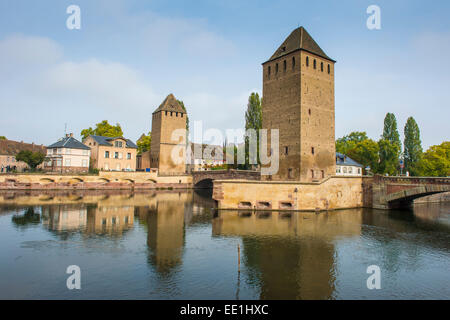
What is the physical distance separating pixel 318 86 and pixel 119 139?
141 feet

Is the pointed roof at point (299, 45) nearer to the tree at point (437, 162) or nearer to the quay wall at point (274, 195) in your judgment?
the quay wall at point (274, 195)

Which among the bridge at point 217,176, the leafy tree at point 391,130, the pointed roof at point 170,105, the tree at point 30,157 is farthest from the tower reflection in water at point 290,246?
the tree at point 30,157

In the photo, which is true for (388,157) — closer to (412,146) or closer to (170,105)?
(412,146)

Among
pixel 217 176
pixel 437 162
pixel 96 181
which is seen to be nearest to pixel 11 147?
pixel 96 181

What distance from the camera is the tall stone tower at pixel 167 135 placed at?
63250 mm

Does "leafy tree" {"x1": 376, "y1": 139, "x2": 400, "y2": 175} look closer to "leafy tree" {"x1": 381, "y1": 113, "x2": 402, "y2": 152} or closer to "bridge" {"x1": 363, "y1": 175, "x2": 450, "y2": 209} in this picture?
"leafy tree" {"x1": 381, "y1": 113, "x2": 402, "y2": 152}

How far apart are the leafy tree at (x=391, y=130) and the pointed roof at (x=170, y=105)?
45.0 m

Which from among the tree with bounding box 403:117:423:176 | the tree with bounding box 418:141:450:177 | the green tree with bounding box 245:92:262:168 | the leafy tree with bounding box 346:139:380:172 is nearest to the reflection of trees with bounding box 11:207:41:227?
the green tree with bounding box 245:92:262:168

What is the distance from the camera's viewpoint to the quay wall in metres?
31.3

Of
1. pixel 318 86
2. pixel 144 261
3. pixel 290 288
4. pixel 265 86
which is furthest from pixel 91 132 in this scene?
pixel 290 288

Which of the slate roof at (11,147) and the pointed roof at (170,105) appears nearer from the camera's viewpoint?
the slate roof at (11,147)

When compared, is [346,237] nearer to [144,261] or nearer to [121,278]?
[144,261]

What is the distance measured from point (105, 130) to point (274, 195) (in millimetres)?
53507

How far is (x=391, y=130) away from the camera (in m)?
61.2
